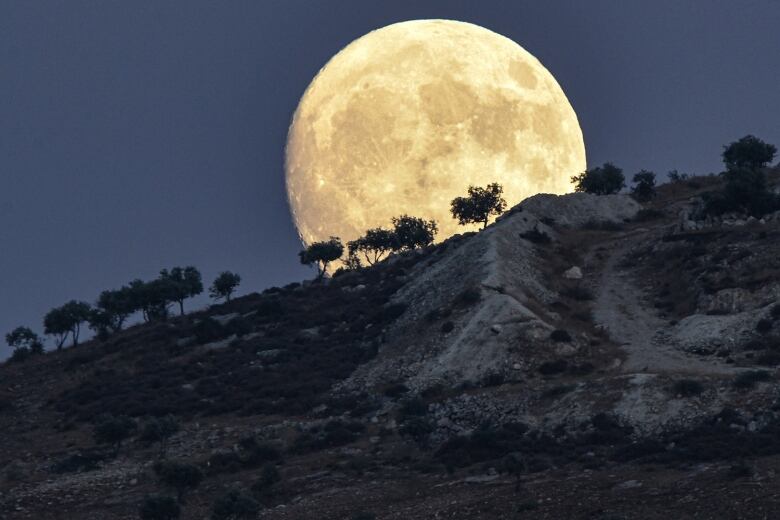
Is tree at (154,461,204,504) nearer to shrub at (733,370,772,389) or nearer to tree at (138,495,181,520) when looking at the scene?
tree at (138,495,181,520)

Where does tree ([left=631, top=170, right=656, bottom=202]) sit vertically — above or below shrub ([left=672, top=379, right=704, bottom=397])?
above

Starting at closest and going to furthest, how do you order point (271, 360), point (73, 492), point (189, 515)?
point (189, 515), point (73, 492), point (271, 360)

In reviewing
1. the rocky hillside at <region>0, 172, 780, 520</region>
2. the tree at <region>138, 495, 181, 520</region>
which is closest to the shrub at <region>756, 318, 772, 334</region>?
the rocky hillside at <region>0, 172, 780, 520</region>

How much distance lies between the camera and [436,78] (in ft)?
433

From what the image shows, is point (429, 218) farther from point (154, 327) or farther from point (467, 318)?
point (467, 318)

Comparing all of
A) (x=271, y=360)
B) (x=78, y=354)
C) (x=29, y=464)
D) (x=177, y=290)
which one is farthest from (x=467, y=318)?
(x=177, y=290)

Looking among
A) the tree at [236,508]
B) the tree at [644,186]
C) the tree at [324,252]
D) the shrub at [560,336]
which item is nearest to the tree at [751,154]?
the tree at [644,186]

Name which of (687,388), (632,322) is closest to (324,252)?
(632,322)

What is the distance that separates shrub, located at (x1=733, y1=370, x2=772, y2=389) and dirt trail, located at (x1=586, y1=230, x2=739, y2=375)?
3.64 meters

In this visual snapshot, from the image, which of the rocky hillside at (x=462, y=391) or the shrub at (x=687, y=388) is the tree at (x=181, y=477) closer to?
the rocky hillside at (x=462, y=391)

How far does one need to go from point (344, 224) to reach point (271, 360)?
3519 centimetres

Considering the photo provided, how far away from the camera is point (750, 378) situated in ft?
244

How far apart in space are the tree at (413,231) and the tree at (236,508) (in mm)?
75200

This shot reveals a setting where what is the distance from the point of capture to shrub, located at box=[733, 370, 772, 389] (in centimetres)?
7375
